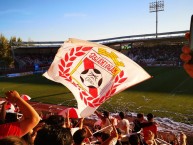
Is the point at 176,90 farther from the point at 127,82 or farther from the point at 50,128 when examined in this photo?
the point at 50,128

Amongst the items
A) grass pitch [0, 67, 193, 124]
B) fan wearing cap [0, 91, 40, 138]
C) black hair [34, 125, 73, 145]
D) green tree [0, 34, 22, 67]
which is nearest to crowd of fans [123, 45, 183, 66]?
green tree [0, 34, 22, 67]

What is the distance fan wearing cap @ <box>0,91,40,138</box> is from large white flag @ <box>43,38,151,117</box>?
2.59 metres

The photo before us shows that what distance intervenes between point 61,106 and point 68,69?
45.7 ft

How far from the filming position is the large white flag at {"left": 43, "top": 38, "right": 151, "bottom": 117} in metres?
6.01

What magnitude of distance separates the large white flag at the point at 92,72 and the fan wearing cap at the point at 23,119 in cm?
259

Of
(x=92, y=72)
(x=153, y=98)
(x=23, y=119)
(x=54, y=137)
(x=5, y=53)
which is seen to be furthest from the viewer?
(x=5, y=53)

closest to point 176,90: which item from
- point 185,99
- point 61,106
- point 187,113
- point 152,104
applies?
point 185,99

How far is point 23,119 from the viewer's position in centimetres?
332

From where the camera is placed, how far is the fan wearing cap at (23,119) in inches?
128

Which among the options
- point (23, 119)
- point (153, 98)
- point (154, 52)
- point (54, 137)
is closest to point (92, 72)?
point (23, 119)

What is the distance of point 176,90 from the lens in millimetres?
24109

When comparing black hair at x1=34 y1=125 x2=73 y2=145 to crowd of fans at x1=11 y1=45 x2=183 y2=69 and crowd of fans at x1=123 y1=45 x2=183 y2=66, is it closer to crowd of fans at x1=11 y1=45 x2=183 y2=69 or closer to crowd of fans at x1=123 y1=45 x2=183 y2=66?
crowd of fans at x1=123 y1=45 x2=183 y2=66

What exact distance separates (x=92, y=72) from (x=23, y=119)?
309 cm

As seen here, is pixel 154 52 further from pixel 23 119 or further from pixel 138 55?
pixel 23 119
